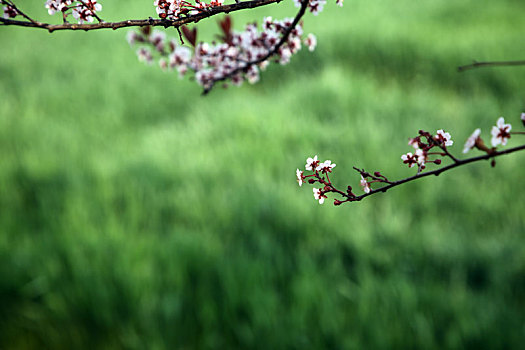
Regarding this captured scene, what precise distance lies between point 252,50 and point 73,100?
3.91 m

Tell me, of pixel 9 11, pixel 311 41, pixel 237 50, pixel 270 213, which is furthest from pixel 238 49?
pixel 270 213

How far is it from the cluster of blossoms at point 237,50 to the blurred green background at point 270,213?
1025 millimetres

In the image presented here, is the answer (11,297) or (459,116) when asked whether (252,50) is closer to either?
(11,297)

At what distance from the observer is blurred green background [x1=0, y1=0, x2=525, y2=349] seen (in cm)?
191

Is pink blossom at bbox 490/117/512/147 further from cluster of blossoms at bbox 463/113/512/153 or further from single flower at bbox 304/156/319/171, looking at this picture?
single flower at bbox 304/156/319/171

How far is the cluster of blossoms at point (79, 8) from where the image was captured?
0.90 m

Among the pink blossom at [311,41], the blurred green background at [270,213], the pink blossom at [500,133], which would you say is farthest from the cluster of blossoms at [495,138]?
the blurred green background at [270,213]

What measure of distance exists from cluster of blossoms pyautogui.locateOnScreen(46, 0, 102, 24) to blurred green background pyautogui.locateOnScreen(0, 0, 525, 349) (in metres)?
1.38

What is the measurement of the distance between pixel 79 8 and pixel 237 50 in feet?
2.20

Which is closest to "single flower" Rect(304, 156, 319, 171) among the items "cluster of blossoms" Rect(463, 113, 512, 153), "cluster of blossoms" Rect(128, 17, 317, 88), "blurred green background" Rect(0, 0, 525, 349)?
"cluster of blossoms" Rect(463, 113, 512, 153)

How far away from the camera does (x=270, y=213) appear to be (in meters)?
2.68

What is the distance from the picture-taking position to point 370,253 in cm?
228

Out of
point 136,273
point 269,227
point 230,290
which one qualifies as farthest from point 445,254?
point 136,273

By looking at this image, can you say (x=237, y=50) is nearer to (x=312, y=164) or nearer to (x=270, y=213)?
(x=312, y=164)
